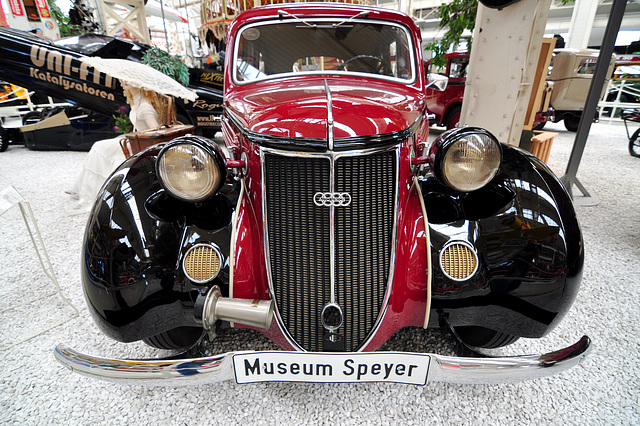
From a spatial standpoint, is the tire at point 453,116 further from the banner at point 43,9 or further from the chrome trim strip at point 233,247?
the banner at point 43,9

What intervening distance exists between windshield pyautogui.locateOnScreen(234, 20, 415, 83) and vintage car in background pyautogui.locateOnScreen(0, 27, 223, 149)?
15.9ft

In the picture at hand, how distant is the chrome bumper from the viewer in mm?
1249

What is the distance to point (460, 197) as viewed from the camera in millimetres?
1573

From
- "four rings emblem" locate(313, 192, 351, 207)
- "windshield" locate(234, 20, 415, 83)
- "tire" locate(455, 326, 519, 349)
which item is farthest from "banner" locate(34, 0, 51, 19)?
"tire" locate(455, 326, 519, 349)

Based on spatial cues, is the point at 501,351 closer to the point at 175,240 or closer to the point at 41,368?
the point at 175,240

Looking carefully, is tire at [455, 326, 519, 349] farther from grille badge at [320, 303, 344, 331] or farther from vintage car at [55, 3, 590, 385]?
grille badge at [320, 303, 344, 331]

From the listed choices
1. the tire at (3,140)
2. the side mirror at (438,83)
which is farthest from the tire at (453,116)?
the tire at (3,140)

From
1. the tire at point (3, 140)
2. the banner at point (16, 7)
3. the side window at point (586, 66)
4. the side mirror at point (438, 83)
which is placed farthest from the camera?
the side window at point (586, 66)

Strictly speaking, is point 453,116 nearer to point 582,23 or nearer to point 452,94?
point 452,94

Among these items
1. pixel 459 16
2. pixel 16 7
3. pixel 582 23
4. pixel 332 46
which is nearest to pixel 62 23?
pixel 16 7

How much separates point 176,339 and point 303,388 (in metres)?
0.68

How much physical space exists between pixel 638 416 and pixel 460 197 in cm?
128

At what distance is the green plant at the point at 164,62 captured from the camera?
13.1 feet

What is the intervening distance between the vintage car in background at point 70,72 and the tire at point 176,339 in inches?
229
